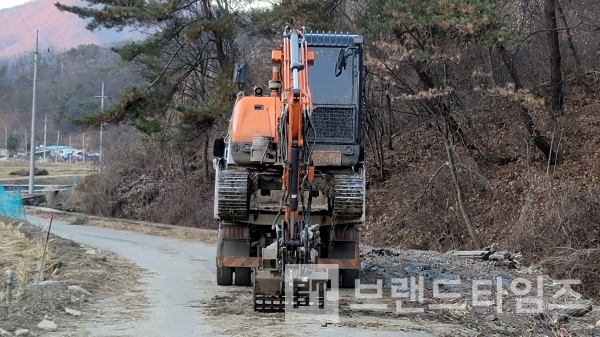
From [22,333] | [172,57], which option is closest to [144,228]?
[172,57]

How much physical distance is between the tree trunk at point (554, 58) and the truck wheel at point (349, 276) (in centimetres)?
1292

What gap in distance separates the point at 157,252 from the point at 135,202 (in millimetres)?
18759

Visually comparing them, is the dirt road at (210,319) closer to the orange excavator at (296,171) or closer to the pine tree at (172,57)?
the orange excavator at (296,171)

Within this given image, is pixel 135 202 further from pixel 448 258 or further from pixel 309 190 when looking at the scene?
pixel 309 190

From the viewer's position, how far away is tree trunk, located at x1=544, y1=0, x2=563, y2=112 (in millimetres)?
23750

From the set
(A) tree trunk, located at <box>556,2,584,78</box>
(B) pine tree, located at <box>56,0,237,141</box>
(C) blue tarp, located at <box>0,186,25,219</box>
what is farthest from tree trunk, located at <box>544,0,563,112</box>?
(C) blue tarp, located at <box>0,186,25,219</box>

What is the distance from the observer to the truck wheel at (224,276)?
565 inches

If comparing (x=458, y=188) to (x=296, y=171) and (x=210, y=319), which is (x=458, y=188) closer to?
(x=296, y=171)

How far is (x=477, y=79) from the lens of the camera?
79.8ft

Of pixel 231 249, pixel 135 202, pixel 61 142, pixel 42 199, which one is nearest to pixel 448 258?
pixel 231 249

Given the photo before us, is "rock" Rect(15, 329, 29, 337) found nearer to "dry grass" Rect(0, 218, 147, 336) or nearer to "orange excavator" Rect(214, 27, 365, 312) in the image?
"dry grass" Rect(0, 218, 147, 336)

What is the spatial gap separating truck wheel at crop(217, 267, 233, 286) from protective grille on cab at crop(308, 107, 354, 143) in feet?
9.30

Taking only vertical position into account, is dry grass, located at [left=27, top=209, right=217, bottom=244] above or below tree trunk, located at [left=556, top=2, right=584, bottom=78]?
below

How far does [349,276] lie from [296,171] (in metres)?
3.70
